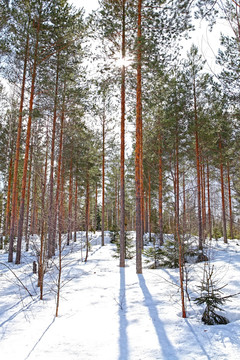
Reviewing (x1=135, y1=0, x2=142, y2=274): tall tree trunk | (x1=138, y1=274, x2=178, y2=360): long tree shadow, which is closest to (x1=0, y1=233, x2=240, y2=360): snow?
(x1=138, y1=274, x2=178, y2=360): long tree shadow

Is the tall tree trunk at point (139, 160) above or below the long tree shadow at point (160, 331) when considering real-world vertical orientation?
above

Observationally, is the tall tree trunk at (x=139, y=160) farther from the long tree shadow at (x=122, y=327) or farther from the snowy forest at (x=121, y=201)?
the long tree shadow at (x=122, y=327)

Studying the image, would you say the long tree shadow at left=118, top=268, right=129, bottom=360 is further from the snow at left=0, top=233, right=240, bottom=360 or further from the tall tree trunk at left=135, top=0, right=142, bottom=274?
the tall tree trunk at left=135, top=0, right=142, bottom=274

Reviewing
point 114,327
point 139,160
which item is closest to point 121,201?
point 139,160

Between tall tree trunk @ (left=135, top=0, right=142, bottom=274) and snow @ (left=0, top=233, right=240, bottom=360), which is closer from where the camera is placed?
snow @ (left=0, top=233, right=240, bottom=360)

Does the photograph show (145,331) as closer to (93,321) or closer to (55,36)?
(93,321)

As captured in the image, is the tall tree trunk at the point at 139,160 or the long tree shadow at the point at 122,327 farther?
the tall tree trunk at the point at 139,160

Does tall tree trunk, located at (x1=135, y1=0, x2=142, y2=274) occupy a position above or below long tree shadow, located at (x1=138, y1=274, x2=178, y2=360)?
above

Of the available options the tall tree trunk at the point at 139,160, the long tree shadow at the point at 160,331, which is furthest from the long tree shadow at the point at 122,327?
the tall tree trunk at the point at 139,160

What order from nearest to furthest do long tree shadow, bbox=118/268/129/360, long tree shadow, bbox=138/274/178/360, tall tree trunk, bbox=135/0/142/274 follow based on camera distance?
long tree shadow, bbox=138/274/178/360 < long tree shadow, bbox=118/268/129/360 < tall tree trunk, bbox=135/0/142/274

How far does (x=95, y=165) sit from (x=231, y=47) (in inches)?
438

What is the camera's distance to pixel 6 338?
3295 mm

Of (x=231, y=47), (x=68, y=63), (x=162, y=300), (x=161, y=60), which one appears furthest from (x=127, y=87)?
(x=162, y=300)

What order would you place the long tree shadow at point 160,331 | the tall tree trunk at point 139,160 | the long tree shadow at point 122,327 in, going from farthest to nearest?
the tall tree trunk at point 139,160
the long tree shadow at point 122,327
the long tree shadow at point 160,331
